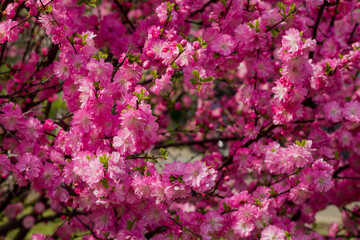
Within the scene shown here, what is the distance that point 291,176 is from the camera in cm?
263

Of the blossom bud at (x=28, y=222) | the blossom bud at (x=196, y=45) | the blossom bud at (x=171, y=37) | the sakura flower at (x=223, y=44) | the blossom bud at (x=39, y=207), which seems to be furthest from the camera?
the blossom bud at (x=39, y=207)

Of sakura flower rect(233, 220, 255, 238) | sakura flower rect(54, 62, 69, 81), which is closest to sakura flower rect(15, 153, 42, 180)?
sakura flower rect(54, 62, 69, 81)

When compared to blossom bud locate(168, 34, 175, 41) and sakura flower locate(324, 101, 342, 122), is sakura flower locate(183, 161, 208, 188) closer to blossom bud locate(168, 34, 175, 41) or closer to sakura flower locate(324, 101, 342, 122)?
blossom bud locate(168, 34, 175, 41)

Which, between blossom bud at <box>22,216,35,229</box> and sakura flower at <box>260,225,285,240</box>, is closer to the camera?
sakura flower at <box>260,225,285,240</box>

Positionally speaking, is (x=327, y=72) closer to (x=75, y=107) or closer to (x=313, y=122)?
(x=313, y=122)

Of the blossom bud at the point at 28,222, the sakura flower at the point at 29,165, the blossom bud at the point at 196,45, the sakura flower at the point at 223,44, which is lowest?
the blossom bud at the point at 28,222

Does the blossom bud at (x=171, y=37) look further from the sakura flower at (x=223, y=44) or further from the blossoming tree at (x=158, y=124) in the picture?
the sakura flower at (x=223, y=44)

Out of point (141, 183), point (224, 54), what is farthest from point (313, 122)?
point (141, 183)

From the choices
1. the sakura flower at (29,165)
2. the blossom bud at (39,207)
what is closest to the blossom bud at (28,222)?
the blossom bud at (39,207)

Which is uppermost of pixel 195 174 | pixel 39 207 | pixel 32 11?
pixel 32 11

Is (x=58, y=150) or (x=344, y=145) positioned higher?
(x=58, y=150)

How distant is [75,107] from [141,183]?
0.67 m

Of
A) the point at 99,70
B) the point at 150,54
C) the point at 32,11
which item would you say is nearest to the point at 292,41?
the point at 150,54

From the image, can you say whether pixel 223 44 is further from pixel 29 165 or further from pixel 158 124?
pixel 29 165
